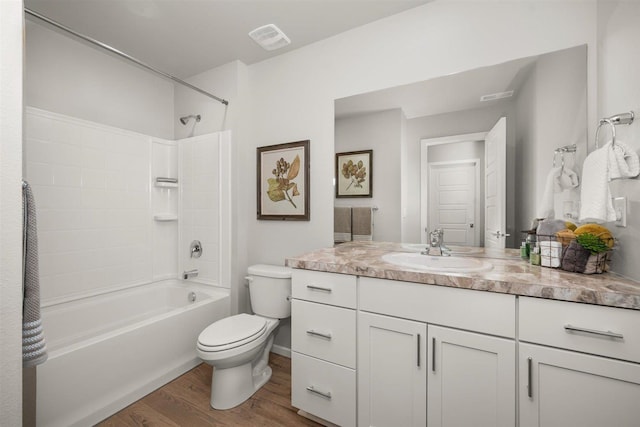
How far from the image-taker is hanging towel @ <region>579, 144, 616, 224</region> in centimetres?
106

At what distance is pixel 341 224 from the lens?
203 cm

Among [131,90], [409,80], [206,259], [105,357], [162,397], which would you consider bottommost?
[162,397]

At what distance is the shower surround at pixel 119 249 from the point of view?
159 centimetres

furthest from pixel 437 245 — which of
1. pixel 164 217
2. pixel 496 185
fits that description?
pixel 164 217

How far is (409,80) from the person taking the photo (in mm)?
1763

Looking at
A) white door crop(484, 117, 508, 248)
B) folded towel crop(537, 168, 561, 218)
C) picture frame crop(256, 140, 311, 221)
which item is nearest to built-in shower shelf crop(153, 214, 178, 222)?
picture frame crop(256, 140, 311, 221)

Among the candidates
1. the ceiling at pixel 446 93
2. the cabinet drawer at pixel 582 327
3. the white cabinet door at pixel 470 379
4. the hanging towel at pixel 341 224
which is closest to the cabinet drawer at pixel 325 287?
the white cabinet door at pixel 470 379

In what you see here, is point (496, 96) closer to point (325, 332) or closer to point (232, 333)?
point (325, 332)

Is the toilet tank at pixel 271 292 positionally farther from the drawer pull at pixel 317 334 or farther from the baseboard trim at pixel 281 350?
the drawer pull at pixel 317 334

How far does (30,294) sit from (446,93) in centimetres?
213

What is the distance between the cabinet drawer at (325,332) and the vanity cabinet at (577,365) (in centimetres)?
71

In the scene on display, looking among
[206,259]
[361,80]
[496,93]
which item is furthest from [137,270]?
[496,93]

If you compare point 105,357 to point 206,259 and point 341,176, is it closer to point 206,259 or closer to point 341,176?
point 206,259

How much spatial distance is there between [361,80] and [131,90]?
2.07 metres
